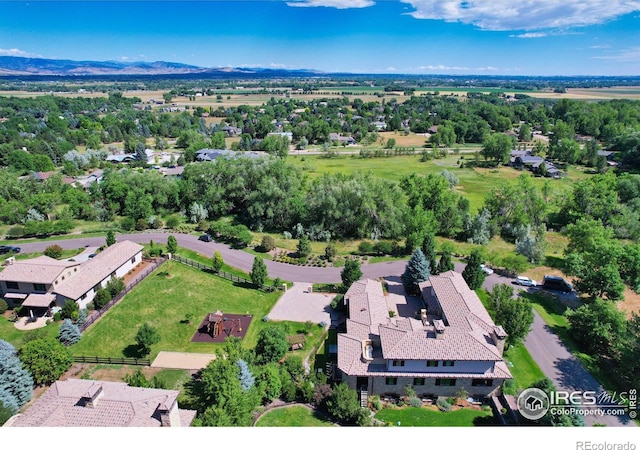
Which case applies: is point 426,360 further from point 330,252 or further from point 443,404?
point 330,252

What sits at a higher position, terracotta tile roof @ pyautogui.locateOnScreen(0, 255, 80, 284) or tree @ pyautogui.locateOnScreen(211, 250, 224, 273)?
terracotta tile roof @ pyautogui.locateOnScreen(0, 255, 80, 284)

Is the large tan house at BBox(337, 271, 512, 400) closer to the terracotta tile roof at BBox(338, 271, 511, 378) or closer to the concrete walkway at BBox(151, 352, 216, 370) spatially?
the terracotta tile roof at BBox(338, 271, 511, 378)

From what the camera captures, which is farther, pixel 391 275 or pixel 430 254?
pixel 391 275

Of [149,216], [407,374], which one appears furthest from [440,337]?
[149,216]

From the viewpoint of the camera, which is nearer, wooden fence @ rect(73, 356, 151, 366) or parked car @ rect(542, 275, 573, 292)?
wooden fence @ rect(73, 356, 151, 366)

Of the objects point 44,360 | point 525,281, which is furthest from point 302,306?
point 525,281

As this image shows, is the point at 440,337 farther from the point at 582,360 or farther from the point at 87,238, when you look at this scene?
the point at 87,238

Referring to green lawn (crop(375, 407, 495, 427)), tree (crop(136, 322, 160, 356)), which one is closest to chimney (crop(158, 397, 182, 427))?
tree (crop(136, 322, 160, 356))
